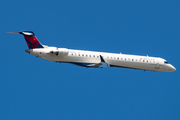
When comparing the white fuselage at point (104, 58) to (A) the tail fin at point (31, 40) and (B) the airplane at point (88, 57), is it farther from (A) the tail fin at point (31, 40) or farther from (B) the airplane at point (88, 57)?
(A) the tail fin at point (31, 40)

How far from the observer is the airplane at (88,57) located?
36.2 meters

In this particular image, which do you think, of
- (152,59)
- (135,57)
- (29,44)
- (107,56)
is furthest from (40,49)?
(152,59)

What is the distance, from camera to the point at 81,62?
123 feet

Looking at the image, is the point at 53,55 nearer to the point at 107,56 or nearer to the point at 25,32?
the point at 25,32

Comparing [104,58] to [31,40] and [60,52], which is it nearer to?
[60,52]

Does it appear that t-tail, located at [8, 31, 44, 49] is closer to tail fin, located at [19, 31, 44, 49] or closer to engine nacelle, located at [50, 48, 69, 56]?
tail fin, located at [19, 31, 44, 49]

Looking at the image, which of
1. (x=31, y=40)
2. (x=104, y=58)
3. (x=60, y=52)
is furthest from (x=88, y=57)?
(x=31, y=40)

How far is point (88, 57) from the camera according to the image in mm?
37750

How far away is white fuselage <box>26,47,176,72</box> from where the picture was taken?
36219 mm

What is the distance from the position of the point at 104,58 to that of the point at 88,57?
2.18 meters

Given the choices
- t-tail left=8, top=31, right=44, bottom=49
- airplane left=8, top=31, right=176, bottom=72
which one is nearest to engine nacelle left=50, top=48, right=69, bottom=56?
airplane left=8, top=31, right=176, bottom=72

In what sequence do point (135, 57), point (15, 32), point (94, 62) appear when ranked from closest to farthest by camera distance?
point (15, 32) < point (94, 62) < point (135, 57)

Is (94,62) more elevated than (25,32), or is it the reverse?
(25,32)

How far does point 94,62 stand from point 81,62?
5.48 feet
